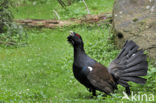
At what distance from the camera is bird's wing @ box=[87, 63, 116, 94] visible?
8.44m

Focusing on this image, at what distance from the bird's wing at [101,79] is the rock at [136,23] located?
330 centimetres

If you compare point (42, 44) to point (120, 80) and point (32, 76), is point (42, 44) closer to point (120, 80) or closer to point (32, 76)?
point (32, 76)

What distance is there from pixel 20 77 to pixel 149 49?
4.72 metres

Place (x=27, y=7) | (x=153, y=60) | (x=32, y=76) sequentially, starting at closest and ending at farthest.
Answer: (x=153, y=60), (x=32, y=76), (x=27, y=7)

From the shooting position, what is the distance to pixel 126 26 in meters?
12.9

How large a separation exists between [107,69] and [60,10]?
698 inches

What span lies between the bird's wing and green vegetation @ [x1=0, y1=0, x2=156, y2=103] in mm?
310

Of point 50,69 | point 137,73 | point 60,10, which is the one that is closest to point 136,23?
point 50,69

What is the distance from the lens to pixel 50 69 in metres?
13.4

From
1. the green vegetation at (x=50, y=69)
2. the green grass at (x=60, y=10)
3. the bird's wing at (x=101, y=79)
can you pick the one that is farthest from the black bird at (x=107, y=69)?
the green grass at (x=60, y=10)

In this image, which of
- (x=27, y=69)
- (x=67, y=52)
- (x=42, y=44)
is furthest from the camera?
(x=42, y=44)

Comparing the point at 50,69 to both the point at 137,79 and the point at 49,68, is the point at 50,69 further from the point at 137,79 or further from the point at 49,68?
the point at 137,79

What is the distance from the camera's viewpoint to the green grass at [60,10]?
24.9 metres

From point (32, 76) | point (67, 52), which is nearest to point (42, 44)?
point (67, 52)
